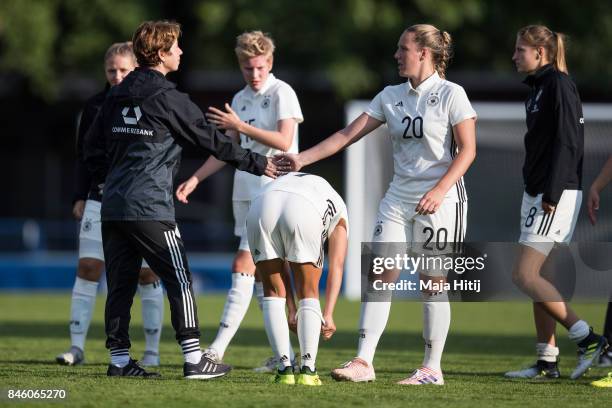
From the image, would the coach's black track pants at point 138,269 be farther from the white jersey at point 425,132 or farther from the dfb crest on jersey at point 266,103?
the dfb crest on jersey at point 266,103

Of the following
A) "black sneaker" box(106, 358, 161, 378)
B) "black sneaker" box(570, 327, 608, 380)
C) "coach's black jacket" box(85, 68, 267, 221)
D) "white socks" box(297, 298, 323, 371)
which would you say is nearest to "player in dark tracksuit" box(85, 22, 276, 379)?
"coach's black jacket" box(85, 68, 267, 221)

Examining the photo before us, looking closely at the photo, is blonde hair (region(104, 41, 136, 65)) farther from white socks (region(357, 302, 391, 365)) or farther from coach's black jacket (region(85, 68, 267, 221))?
white socks (region(357, 302, 391, 365))

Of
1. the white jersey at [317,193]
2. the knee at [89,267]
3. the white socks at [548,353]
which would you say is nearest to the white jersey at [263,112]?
the knee at [89,267]

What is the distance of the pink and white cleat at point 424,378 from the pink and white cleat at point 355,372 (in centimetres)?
23

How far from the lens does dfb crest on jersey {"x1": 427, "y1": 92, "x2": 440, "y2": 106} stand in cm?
696

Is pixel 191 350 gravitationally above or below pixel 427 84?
below

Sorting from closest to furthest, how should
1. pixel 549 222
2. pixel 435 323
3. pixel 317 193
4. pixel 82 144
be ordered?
pixel 317 193 < pixel 435 323 < pixel 549 222 < pixel 82 144

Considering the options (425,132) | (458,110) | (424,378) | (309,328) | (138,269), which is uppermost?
(458,110)

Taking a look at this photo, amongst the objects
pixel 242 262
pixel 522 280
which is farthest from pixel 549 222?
pixel 242 262

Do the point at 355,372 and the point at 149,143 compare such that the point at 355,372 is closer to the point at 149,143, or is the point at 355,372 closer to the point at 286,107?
the point at 149,143

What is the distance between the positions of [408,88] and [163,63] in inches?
62.6

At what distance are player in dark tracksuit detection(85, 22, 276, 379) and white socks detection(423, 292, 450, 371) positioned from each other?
129cm

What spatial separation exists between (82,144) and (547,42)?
348 cm

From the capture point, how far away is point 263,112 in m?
8.24
